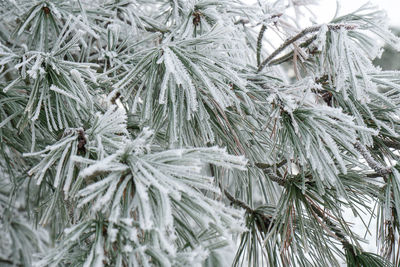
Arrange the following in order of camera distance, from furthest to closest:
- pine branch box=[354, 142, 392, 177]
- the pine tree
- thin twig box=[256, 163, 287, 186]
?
thin twig box=[256, 163, 287, 186]
pine branch box=[354, 142, 392, 177]
the pine tree

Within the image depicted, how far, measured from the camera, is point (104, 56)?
915 mm

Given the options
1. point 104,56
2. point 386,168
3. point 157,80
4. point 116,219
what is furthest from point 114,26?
point 386,168

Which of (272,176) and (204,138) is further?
(272,176)

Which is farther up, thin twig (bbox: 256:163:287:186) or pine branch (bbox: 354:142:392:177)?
thin twig (bbox: 256:163:287:186)

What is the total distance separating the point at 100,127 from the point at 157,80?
138 millimetres

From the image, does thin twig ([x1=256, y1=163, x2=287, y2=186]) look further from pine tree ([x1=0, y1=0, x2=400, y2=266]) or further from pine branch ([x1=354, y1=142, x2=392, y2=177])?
pine branch ([x1=354, y1=142, x2=392, y2=177])

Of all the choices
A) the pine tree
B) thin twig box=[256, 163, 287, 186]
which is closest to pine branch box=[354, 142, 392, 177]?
the pine tree

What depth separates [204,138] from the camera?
719mm

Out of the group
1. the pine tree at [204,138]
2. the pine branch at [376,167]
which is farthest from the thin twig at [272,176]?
the pine branch at [376,167]

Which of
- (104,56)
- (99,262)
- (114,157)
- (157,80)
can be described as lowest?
(99,262)

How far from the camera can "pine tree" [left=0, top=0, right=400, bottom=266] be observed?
0.55 metres

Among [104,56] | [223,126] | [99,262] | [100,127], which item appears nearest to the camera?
[99,262]

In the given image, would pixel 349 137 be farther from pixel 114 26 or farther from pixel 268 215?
pixel 114 26

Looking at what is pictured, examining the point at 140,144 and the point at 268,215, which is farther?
the point at 268,215
